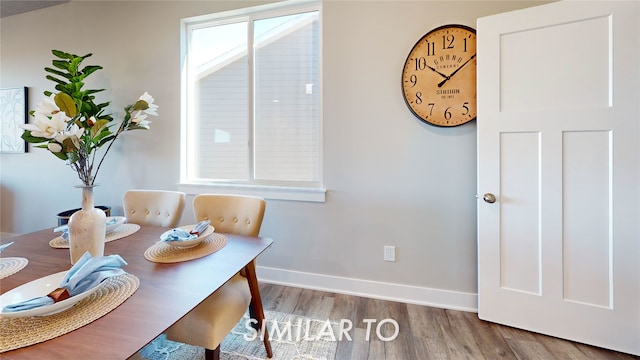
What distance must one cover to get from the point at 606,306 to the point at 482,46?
5.69 ft

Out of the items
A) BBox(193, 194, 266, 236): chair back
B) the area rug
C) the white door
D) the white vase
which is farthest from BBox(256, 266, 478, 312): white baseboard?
the white vase

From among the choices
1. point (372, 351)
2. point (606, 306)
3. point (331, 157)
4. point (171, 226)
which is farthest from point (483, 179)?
point (171, 226)

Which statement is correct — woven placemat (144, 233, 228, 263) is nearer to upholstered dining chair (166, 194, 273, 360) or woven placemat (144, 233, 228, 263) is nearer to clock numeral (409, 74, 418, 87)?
upholstered dining chair (166, 194, 273, 360)

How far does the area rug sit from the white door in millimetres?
1107

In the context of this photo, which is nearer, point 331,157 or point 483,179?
point 483,179

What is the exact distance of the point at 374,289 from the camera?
6.91 feet

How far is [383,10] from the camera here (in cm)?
200

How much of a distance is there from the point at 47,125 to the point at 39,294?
533mm

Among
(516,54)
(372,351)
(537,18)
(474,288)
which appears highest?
(537,18)

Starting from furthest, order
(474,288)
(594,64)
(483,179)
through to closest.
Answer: (474,288) → (483,179) → (594,64)

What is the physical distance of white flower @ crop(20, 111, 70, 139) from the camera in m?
0.85

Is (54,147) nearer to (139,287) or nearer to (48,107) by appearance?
(48,107)

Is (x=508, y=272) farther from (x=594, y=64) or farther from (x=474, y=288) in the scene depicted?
(x=594, y=64)

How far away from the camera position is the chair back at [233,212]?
1.53m
